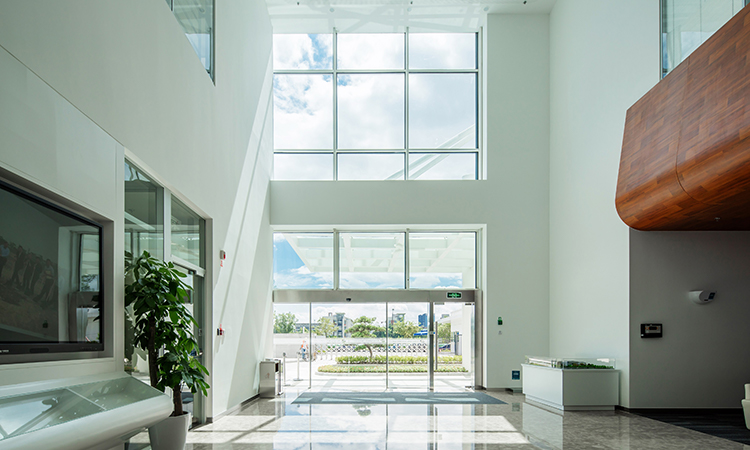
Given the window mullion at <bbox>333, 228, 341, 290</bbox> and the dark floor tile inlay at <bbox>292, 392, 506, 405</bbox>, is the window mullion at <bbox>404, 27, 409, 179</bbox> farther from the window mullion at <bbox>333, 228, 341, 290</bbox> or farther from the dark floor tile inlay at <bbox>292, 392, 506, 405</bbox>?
the dark floor tile inlay at <bbox>292, 392, 506, 405</bbox>

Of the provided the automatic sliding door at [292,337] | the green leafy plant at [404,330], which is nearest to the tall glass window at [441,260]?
the green leafy plant at [404,330]

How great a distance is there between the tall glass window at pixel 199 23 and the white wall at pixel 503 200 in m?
4.84

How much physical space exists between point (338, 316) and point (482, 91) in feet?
Result: 20.3

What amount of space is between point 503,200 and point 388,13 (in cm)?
499

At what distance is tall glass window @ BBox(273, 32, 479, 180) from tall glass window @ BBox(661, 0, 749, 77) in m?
5.16

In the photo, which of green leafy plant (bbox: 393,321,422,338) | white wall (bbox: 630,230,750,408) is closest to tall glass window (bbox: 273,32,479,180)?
green leafy plant (bbox: 393,321,422,338)

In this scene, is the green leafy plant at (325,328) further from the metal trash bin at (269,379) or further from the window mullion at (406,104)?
the window mullion at (406,104)

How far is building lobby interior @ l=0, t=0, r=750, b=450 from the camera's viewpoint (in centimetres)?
348

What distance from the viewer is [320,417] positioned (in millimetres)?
7934

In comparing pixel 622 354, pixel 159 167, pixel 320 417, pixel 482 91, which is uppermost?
pixel 482 91

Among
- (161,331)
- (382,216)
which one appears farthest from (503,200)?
(161,331)

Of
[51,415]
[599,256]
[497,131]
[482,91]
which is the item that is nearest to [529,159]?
[497,131]

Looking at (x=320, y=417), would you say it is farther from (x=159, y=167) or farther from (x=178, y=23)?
(x=178, y=23)

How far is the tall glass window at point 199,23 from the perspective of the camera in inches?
240
